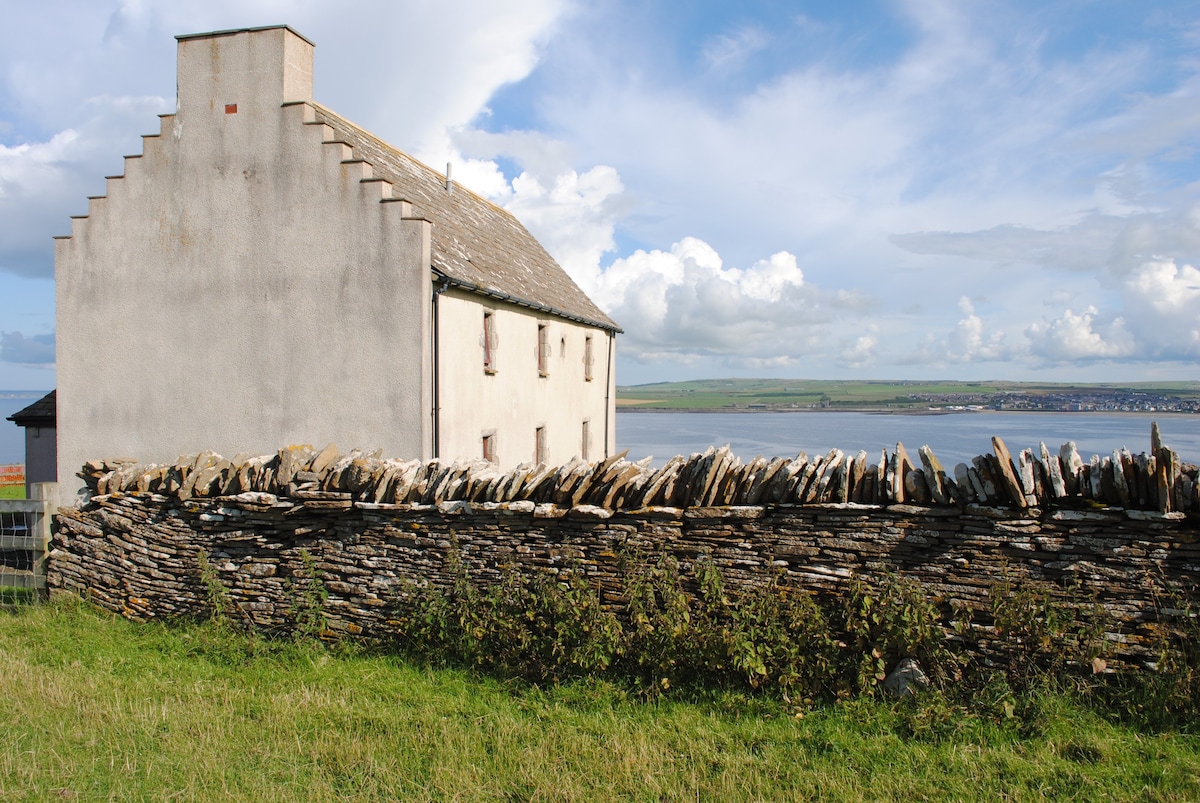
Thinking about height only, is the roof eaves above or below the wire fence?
above

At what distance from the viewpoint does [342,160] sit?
1295cm

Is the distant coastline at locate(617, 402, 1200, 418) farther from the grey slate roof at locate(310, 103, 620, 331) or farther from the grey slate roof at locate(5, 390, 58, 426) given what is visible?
the grey slate roof at locate(5, 390, 58, 426)

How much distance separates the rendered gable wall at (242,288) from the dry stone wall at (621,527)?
3.54 meters

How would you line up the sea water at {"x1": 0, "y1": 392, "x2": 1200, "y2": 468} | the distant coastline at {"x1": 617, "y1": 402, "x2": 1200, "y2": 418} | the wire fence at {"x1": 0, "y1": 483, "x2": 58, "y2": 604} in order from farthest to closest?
the distant coastline at {"x1": 617, "y1": 402, "x2": 1200, "y2": 418} < the sea water at {"x1": 0, "y1": 392, "x2": 1200, "y2": 468} < the wire fence at {"x1": 0, "y1": 483, "x2": 58, "y2": 604}

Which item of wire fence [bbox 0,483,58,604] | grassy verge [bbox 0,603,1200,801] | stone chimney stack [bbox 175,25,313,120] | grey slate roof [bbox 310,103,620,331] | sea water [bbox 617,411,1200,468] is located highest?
stone chimney stack [bbox 175,25,313,120]

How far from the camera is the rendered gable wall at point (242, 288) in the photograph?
42.0ft

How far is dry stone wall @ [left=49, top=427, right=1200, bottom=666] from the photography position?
20.5 feet

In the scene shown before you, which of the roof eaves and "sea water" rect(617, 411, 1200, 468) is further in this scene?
"sea water" rect(617, 411, 1200, 468)

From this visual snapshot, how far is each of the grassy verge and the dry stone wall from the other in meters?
1.01

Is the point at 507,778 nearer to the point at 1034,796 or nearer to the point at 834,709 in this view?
the point at 834,709

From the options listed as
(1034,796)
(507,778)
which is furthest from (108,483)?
(1034,796)

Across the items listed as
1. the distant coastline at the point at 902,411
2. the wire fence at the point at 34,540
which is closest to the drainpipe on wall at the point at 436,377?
the wire fence at the point at 34,540

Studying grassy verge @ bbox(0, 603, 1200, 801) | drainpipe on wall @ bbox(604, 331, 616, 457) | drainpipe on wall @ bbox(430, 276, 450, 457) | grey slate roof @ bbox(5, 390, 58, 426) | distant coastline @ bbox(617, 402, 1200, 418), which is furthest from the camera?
distant coastline @ bbox(617, 402, 1200, 418)

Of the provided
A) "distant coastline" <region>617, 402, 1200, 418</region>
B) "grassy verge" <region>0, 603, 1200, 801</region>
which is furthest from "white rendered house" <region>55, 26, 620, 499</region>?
"distant coastline" <region>617, 402, 1200, 418</region>
